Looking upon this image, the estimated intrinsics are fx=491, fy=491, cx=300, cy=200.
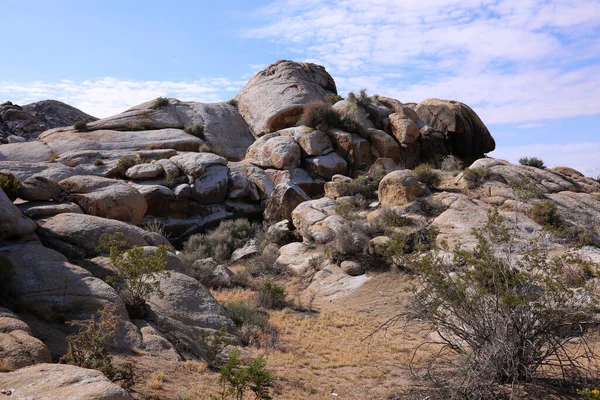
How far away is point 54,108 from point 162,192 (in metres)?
31.3

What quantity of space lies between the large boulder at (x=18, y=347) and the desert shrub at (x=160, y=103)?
26192 millimetres

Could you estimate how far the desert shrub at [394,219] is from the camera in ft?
51.9

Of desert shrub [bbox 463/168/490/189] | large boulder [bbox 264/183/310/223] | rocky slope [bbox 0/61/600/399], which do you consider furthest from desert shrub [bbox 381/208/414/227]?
large boulder [bbox 264/183/310/223]

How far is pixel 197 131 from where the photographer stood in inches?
1152

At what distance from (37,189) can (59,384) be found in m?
10.1

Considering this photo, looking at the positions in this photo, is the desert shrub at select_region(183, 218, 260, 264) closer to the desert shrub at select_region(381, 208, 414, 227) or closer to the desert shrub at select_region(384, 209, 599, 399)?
the desert shrub at select_region(381, 208, 414, 227)

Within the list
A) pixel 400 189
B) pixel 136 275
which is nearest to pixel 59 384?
pixel 136 275

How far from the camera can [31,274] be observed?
8.28 meters

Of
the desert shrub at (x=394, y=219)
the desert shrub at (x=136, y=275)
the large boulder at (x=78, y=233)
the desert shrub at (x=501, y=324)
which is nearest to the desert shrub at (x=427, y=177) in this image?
the desert shrub at (x=394, y=219)

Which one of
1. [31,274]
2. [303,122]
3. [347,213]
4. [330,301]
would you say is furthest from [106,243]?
[303,122]

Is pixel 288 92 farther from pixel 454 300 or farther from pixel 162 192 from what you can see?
pixel 454 300

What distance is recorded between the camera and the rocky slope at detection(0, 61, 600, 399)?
8031 millimetres

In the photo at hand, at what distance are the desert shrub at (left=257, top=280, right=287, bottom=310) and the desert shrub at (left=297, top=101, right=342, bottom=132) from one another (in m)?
14.2

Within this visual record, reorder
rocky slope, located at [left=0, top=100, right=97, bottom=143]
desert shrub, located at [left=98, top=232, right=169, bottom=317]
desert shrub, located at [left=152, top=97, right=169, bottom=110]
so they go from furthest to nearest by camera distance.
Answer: rocky slope, located at [left=0, top=100, right=97, bottom=143] → desert shrub, located at [left=152, top=97, right=169, bottom=110] → desert shrub, located at [left=98, top=232, right=169, bottom=317]
